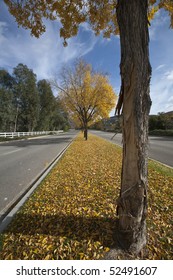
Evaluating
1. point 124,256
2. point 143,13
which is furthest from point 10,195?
point 143,13

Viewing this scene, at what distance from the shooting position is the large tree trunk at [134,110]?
1.94m

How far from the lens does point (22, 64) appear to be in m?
40.2

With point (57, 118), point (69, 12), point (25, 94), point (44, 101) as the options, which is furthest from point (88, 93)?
point (57, 118)

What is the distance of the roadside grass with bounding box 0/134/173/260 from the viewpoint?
2246mm

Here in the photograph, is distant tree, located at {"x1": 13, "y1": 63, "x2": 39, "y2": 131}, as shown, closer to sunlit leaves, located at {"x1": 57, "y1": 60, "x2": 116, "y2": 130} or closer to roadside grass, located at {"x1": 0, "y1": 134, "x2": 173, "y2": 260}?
sunlit leaves, located at {"x1": 57, "y1": 60, "x2": 116, "y2": 130}

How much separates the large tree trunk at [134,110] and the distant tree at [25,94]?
3985 cm

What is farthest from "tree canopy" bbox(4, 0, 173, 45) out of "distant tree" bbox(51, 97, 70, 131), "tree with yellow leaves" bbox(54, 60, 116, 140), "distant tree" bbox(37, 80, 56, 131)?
"distant tree" bbox(37, 80, 56, 131)

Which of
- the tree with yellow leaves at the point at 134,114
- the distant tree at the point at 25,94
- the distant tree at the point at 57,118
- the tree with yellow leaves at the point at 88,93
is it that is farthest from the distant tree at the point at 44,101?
the tree with yellow leaves at the point at 134,114

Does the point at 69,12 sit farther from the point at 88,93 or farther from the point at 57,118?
the point at 57,118

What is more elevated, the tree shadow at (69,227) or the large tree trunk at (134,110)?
the large tree trunk at (134,110)

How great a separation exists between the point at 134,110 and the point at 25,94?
42827mm

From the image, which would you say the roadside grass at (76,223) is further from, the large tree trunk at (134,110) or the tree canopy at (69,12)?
the tree canopy at (69,12)

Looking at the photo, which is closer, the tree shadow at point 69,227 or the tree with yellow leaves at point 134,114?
the tree with yellow leaves at point 134,114

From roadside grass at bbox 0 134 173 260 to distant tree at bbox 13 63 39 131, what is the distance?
3804cm
